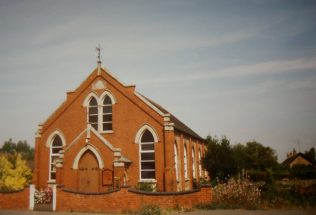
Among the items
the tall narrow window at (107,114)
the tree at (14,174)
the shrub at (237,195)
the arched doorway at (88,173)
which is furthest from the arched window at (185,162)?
the tree at (14,174)

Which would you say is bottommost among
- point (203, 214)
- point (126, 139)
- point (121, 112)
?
point (203, 214)

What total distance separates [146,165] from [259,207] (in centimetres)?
890

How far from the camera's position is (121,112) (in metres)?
23.6

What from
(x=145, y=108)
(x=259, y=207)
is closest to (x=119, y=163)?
(x=145, y=108)

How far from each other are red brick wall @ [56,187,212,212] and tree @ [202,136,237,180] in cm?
895

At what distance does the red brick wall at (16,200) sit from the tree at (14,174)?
419 inches

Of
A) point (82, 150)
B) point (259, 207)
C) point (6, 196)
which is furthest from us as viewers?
point (82, 150)

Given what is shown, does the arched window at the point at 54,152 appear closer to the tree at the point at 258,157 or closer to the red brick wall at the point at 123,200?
the red brick wall at the point at 123,200

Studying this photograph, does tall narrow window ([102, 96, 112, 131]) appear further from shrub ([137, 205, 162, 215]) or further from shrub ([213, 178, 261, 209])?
shrub ([137, 205, 162, 215])

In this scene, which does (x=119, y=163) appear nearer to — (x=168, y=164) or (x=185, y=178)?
(x=168, y=164)

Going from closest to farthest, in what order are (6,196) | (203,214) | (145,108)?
(203,214), (6,196), (145,108)

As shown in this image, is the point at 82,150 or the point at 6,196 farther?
the point at 82,150

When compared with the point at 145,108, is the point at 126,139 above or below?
below

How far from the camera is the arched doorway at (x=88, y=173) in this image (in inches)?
827
